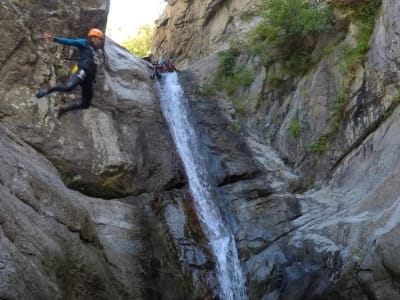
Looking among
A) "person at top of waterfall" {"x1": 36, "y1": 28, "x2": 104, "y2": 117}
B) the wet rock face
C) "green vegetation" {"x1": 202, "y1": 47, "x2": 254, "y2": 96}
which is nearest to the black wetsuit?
"person at top of waterfall" {"x1": 36, "y1": 28, "x2": 104, "y2": 117}

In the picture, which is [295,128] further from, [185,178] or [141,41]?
[141,41]

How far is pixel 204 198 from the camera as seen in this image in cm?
1280

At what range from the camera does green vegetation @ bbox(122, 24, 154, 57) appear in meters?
39.2

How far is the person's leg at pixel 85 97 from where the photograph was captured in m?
10.4

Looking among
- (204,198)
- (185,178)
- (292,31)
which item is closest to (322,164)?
(204,198)

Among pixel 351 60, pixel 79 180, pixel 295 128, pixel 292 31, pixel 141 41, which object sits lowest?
pixel 79 180

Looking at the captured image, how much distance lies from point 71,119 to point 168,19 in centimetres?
1723

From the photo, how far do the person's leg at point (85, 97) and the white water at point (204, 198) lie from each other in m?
3.55

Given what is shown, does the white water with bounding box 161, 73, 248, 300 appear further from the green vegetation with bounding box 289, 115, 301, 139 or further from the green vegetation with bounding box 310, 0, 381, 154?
the green vegetation with bounding box 310, 0, 381, 154

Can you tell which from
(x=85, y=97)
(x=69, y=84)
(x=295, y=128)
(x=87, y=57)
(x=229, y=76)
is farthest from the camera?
(x=229, y=76)

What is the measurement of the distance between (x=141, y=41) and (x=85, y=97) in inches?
1197

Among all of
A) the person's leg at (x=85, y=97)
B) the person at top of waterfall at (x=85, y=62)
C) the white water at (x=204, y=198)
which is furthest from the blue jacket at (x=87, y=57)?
the white water at (x=204, y=198)

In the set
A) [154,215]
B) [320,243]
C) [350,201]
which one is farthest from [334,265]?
[154,215]

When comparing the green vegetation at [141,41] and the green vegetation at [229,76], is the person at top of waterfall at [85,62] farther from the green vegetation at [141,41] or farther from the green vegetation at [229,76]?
the green vegetation at [141,41]
